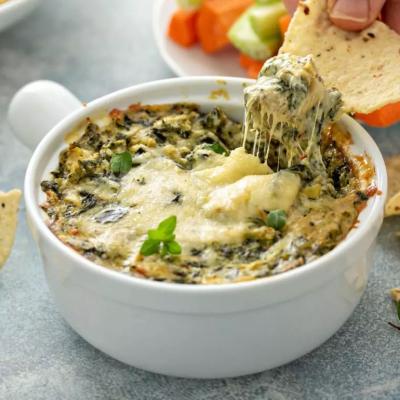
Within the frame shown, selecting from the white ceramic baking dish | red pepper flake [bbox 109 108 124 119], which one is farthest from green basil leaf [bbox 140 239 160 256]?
red pepper flake [bbox 109 108 124 119]

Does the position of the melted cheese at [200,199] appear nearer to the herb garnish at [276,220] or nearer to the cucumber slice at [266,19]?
the herb garnish at [276,220]

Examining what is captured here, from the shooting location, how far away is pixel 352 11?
3.03 metres

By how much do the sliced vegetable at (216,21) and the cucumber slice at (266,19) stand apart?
0.62 ft

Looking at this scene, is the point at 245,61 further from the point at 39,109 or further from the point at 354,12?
the point at 39,109

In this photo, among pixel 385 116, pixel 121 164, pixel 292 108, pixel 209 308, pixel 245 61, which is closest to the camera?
pixel 209 308

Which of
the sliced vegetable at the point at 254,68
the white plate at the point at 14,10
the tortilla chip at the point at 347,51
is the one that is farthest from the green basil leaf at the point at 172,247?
the white plate at the point at 14,10

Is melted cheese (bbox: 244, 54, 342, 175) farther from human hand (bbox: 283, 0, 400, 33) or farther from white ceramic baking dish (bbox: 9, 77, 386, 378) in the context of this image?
human hand (bbox: 283, 0, 400, 33)

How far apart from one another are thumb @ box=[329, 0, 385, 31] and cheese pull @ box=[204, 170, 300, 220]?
80 cm

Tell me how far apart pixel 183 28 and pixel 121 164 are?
1.54 metres

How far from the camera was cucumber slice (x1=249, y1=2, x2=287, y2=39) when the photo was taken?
3902mm

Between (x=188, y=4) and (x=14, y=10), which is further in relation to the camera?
(x=188, y=4)

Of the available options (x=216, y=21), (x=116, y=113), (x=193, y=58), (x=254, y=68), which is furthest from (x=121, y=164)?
(x=216, y=21)

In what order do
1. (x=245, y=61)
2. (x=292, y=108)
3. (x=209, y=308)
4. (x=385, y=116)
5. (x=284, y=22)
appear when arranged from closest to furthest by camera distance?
(x=209, y=308) < (x=292, y=108) < (x=385, y=116) < (x=284, y=22) < (x=245, y=61)

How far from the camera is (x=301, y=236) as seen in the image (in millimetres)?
2406
